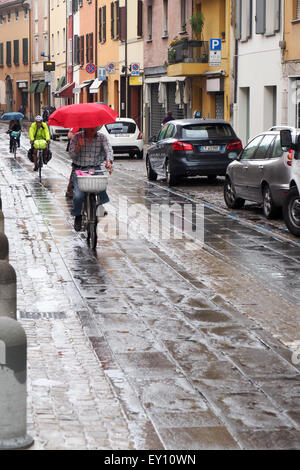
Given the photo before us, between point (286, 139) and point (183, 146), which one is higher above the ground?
point (286, 139)

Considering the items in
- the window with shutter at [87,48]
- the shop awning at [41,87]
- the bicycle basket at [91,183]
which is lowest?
the bicycle basket at [91,183]

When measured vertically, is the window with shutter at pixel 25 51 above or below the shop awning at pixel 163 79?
above

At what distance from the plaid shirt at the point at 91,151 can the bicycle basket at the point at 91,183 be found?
0.90 m

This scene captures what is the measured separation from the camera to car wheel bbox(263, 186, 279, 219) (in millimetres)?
17062

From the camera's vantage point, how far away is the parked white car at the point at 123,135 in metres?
36.0

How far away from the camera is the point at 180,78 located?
41406 millimetres

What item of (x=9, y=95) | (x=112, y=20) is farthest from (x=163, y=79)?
(x=9, y=95)

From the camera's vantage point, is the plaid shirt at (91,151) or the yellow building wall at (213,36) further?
the yellow building wall at (213,36)

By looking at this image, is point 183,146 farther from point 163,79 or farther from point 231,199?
point 163,79

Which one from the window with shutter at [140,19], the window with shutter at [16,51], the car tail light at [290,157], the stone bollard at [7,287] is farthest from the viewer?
the window with shutter at [16,51]

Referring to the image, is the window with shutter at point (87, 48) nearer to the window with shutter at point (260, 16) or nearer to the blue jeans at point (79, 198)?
the window with shutter at point (260, 16)

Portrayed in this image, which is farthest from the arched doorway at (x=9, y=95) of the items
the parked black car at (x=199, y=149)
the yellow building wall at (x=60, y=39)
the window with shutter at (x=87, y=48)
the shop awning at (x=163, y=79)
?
the parked black car at (x=199, y=149)

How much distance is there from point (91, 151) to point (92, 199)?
876mm

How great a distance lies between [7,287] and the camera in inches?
280
